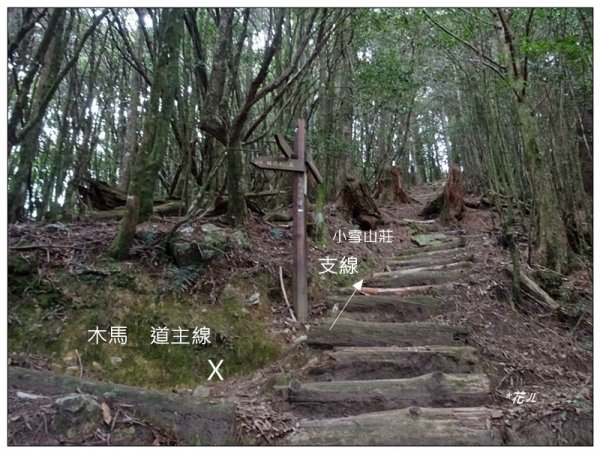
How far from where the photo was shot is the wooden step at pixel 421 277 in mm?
5969

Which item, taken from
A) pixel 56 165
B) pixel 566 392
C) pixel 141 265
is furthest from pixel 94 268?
pixel 566 392

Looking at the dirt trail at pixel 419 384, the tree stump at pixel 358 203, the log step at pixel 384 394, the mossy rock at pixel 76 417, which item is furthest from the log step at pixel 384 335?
the tree stump at pixel 358 203

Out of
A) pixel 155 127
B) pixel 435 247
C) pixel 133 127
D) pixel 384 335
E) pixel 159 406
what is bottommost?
pixel 159 406

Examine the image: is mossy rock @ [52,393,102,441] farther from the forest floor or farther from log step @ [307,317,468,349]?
log step @ [307,317,468,349]

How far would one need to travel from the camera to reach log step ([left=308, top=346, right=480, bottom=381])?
3898 millimetres

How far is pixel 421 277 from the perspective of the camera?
19.8ft

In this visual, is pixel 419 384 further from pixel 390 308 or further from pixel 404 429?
pixel 390 308

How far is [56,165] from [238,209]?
2354 mm

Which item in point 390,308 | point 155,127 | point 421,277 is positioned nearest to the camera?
point 155,127

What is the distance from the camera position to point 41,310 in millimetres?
3785

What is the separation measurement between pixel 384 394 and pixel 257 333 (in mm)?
1463

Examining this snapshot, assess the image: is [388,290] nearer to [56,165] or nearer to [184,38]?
[56,165]

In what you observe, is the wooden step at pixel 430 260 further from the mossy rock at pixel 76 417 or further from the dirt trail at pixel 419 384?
the mossy rock at pixel 76 417

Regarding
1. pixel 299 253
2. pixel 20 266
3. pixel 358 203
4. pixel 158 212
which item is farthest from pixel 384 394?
pixel 358 203
